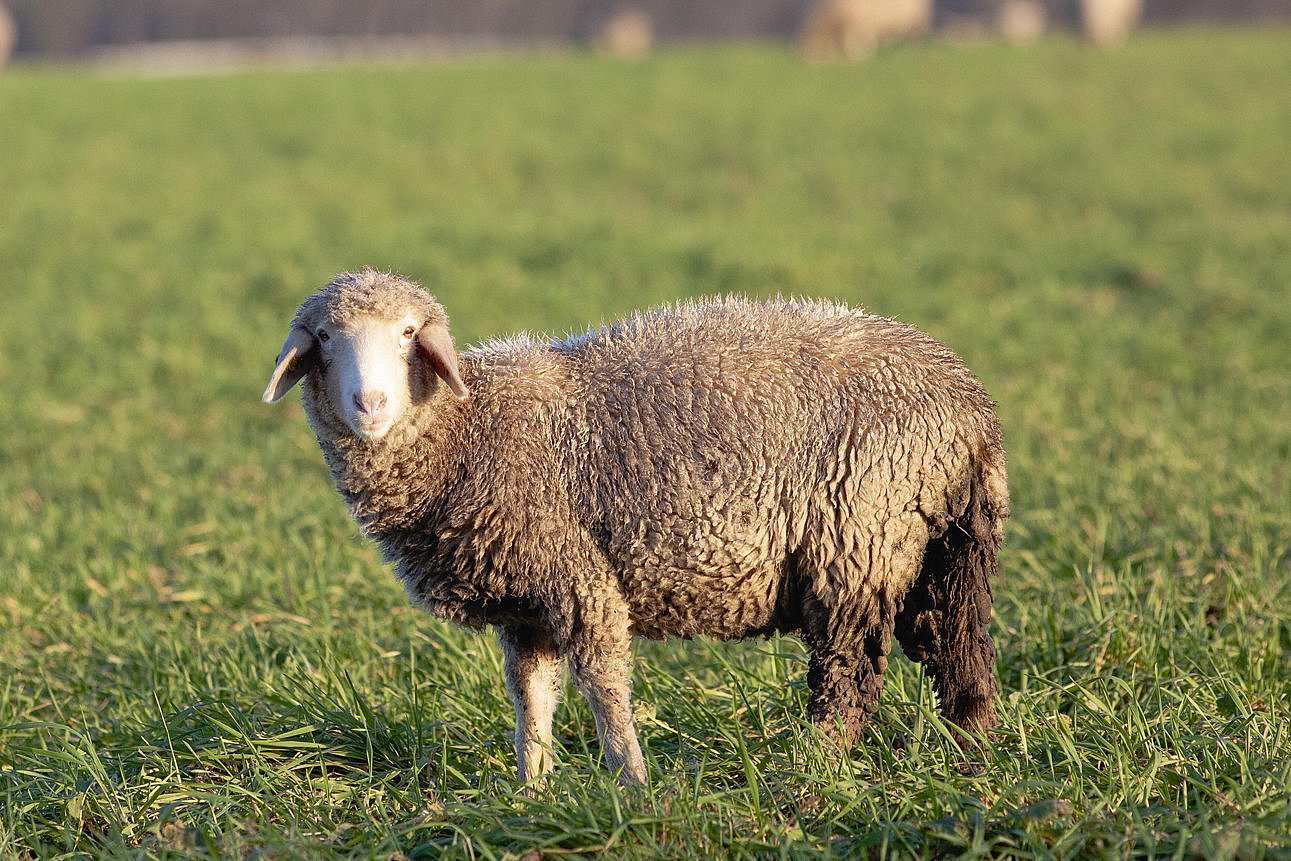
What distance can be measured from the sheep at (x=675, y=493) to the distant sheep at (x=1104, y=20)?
85.9 ft

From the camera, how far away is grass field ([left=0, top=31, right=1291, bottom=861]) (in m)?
3.07

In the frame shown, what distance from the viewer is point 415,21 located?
47.8 metres

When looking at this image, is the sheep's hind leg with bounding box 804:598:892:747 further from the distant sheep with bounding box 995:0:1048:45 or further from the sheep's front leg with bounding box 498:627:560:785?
the distant sheep with bounding box 995:0:1048:45

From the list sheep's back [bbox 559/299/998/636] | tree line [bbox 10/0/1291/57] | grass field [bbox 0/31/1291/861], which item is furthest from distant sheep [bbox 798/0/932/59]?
sheep's back [bbox 559/299/998/636]

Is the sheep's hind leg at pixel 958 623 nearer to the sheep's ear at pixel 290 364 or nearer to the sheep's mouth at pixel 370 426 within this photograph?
the sheep's mouth at pixel 370 426

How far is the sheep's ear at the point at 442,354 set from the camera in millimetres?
3086

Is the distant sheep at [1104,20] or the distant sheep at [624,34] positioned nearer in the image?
the distant sheep at [1104,20]

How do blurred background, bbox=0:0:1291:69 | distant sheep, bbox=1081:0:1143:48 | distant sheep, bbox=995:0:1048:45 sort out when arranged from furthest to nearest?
blurred background, bbox=0:0:1291:69
distant sheep, bbox=995:0:1048:45
distant sheep, bbox=1081:0:1143:48

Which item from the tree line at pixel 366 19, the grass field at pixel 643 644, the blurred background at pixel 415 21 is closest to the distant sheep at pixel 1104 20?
the blurred background at pixel 415 21

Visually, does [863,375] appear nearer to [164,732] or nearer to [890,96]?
[164,732]

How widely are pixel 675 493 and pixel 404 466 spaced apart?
2.22ft

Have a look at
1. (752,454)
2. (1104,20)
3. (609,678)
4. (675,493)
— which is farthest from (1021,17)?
(609,678)

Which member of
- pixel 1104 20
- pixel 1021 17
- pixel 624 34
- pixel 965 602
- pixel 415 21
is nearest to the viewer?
pixel 965 602

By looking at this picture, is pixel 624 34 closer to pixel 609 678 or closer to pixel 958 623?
pixel 958 623
